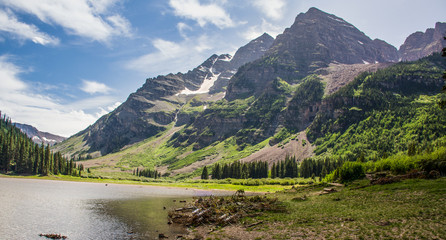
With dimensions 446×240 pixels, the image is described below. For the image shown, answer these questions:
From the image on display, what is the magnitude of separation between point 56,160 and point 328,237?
617ft

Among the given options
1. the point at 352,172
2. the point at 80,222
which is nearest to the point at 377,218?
the point at 80,222

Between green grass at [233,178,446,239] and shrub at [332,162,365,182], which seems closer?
green grass at [233,178,446,239]

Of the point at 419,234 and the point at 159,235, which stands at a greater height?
the point at 419,234

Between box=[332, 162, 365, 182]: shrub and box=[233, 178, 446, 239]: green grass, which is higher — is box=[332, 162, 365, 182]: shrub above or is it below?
above

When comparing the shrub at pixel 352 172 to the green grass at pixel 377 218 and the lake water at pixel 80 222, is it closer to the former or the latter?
the green grass at pixel 377 218

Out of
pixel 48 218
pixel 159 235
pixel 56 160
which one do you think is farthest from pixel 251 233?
pixel 56 160

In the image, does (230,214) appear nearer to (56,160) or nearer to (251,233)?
(251,233)

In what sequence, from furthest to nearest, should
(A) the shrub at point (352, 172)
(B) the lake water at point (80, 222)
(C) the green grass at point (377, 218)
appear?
(A) the shrub at point (352, 172) → (B) the lake water at point (80, 222) → (C) the green grass at point (377, 218)

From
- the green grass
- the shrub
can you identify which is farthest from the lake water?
the shrub

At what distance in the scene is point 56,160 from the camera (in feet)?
558

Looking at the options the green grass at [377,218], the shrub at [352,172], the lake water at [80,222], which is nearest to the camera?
the green grass at [377,218]

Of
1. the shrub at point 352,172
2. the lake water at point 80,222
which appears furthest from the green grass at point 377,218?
the shrub at point 352,172

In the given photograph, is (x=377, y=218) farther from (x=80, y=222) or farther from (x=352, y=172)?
(x=352, y=172)

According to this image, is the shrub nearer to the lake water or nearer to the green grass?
the green grass
